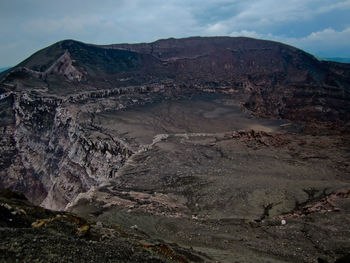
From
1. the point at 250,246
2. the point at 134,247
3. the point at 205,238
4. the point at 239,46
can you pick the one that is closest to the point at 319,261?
the point at 250,246

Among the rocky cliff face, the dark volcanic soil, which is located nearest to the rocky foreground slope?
the dark volcanic soil

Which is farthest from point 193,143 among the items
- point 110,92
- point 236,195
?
point 110,92

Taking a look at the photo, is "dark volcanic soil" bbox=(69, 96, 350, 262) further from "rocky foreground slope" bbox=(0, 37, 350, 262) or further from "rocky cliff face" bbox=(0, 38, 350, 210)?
"rocky cliff face" bbox=(0, 38, 350, 210)

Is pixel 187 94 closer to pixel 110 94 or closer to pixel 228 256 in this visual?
pixel 110 94

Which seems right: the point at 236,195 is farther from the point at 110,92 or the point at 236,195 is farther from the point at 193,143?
the point at 110,92

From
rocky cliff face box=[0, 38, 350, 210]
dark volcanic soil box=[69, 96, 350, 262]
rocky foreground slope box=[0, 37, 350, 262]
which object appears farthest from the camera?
rocky cliff face box=[0, 38, 350, 210]

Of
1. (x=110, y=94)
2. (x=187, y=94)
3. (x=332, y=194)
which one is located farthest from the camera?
(x=187, y=94)
